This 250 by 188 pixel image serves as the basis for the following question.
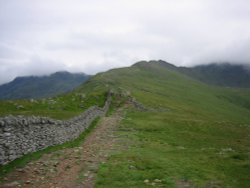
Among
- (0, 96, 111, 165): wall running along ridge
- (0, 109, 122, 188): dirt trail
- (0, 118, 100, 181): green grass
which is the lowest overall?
(0, 109, 122, 188): dirt trail

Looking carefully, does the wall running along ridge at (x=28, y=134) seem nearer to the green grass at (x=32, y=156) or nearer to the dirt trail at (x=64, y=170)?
the green grass at (x=32, y=156)

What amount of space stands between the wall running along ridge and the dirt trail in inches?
74.0

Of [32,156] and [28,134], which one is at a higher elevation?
[28,134]

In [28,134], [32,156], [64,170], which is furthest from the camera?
[28,134]

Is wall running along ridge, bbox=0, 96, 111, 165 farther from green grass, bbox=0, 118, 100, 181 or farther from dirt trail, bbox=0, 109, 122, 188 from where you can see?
dirt trail, bbox=0, 109, 122, 188

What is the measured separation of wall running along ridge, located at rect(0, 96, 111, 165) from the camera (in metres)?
23.6

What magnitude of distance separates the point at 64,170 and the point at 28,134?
20.0 ft

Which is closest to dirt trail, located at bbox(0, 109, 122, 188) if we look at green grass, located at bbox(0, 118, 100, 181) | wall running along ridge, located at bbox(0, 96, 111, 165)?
green grass, located at bbox(0, 118, 100, 181)

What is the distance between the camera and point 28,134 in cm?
2734

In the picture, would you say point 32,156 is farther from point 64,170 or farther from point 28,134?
point 64,170

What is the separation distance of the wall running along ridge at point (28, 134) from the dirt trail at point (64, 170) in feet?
6.17

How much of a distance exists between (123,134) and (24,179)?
25.2 metres

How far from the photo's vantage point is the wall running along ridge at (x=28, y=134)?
2360 cm

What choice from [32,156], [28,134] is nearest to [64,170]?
[32,156]
